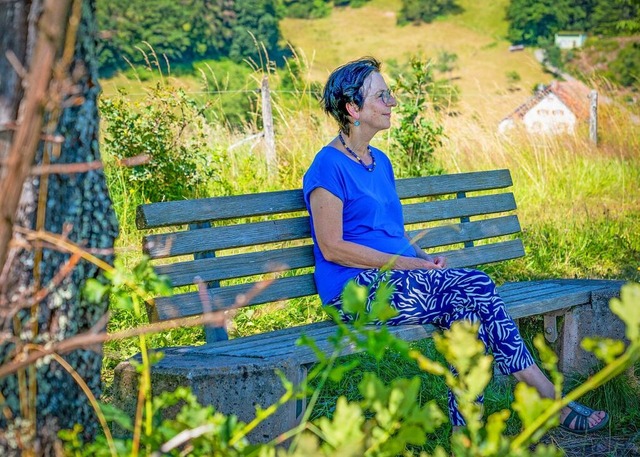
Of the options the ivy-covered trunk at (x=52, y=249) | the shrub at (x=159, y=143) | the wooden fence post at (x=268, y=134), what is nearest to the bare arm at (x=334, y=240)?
the ivy-covered trunk at (x=52, y=249)

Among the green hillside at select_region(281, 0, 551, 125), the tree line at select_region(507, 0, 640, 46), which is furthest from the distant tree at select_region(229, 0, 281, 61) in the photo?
the tree line at select_region(507, 0, 640, 46)

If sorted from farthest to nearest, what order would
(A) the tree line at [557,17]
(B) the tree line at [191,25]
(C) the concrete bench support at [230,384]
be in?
(A) the tree line at [557,17], (B) the tree line at [191,25], (C) the concrete bench support at [230,384]

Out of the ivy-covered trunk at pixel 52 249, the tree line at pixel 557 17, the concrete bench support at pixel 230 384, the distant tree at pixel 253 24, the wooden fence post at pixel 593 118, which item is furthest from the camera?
the tree line at pixel 557 17

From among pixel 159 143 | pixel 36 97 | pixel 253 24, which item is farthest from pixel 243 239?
pixel 253 24

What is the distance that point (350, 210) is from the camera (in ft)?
11.2

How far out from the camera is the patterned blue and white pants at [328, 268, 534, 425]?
3.06 m

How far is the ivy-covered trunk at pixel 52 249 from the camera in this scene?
1859mm

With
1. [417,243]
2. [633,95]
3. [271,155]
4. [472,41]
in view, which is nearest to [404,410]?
[417,243]

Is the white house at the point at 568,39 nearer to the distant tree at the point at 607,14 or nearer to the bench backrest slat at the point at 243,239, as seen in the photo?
the distant tree at the point at 607,14

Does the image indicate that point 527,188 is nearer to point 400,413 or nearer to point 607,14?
point 400,413

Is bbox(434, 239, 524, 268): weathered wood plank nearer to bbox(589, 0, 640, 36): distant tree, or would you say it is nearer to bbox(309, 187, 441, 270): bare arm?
bbox(309, 187, 441, 270): bare arm

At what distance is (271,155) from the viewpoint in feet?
23.8

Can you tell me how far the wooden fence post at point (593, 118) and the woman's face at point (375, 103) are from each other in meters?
7.29

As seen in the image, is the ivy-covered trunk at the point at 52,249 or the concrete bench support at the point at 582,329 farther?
the concrete bench support at the point at 582,329
